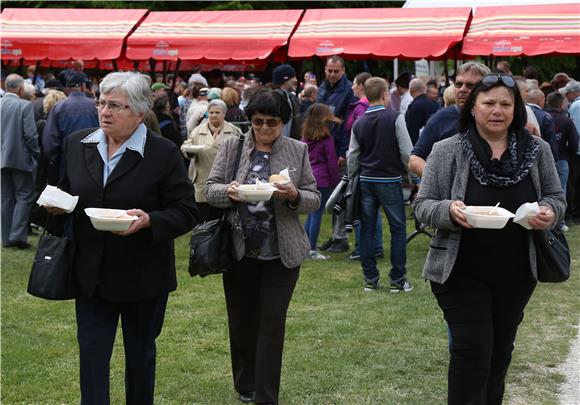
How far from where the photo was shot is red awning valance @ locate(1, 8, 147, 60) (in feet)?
52.5

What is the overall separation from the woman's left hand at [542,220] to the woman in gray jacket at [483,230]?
109 millimetres

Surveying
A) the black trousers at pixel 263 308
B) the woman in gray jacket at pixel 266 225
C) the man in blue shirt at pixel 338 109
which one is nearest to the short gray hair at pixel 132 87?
the woman in gray jacket at pixel 266 225

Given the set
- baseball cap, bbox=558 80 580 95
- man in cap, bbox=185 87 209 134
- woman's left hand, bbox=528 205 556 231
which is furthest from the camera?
baseball cap, bbox=558 80 580 95

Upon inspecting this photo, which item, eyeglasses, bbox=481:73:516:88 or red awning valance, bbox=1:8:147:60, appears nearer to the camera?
eyeglasses, bbox=481:73:516:88

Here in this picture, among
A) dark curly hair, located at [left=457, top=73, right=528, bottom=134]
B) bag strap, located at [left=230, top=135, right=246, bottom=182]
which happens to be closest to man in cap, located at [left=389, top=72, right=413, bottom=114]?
bag strap, located at [left=230, top=135, right=246, bottom=182]

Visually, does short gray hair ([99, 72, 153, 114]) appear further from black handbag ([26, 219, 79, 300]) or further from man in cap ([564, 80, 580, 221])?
man in cap ([564, 80, 580, 221])

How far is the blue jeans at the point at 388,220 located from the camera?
8953 mm

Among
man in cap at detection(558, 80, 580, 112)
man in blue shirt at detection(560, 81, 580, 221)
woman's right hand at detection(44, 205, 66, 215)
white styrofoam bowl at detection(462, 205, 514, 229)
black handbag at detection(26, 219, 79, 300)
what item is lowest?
man in blue shirt at detection(560, 81, 580, 221)

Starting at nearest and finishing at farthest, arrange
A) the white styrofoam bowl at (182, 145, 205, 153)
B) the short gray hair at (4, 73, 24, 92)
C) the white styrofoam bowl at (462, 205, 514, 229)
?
the white styrofoam bowl at (462, 205, 514, 229) → the white styrofoam bowl at (182, 145, 205, 153) → the short gray hair at (4, 73, 24, 92)

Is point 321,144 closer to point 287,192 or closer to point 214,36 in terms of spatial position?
point 287,192

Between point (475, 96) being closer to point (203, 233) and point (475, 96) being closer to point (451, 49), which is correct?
point (203, 233)

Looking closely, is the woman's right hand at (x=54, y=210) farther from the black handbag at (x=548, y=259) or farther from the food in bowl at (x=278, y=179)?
the black handbag at (x=548, y=259)

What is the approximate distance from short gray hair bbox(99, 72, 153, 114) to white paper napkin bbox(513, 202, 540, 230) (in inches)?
75.5

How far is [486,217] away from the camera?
3.96m
